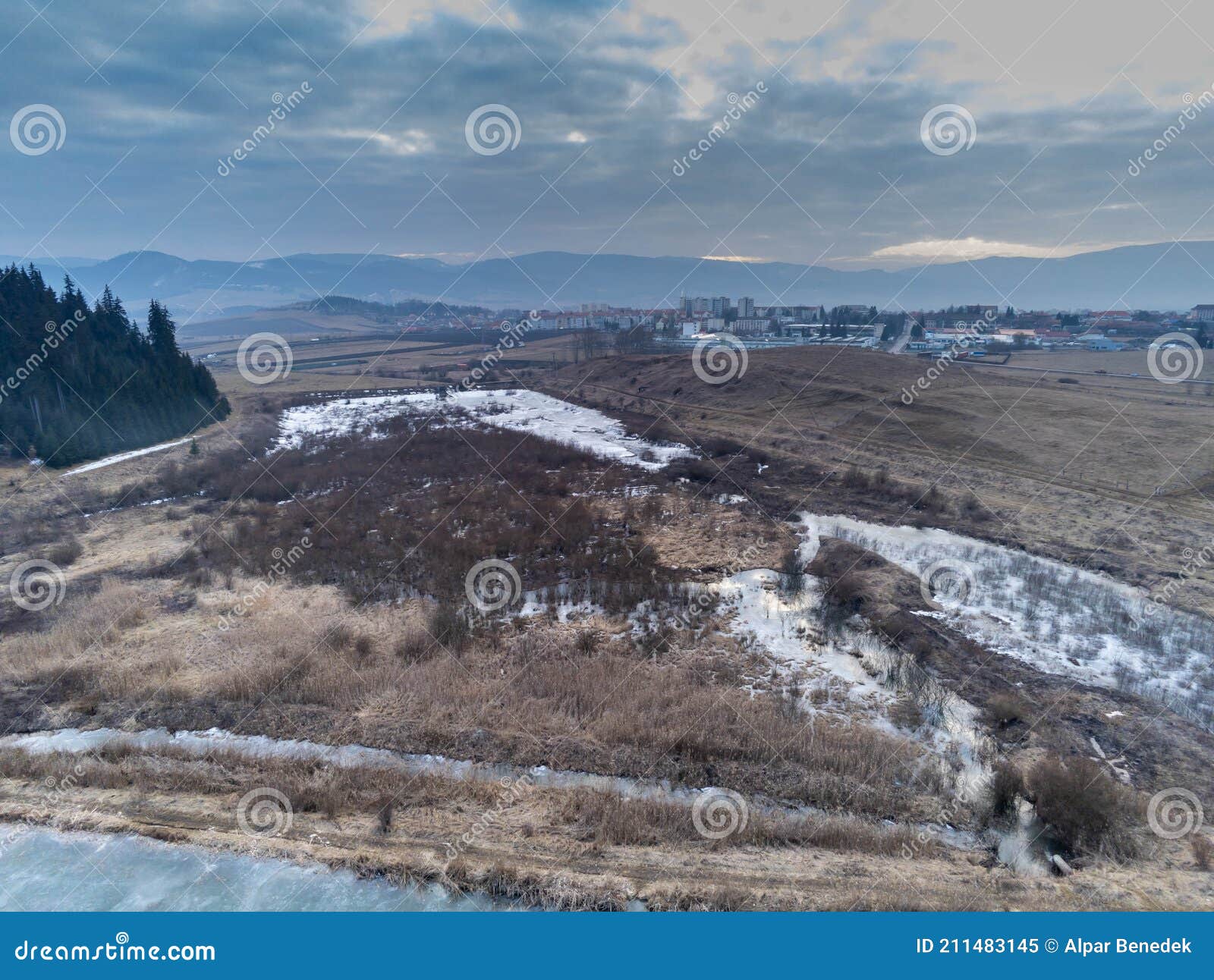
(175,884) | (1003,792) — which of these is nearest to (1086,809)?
(1003,792)

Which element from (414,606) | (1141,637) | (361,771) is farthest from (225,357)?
(1141,637)

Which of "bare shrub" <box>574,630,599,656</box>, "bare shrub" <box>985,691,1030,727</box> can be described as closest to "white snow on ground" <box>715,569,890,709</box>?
"bare shrub" <box>985,691,1030,727</box>

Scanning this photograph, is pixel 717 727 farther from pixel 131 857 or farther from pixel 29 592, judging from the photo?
pixel 29 592

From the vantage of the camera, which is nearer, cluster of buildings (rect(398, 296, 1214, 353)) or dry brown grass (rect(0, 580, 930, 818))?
dry brown grass (rect(0, 580, 930, 818))

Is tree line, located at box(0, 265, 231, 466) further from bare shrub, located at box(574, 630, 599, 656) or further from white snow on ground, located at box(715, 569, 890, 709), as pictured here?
white snow on ground, located at box(715, 569, 890, 709)

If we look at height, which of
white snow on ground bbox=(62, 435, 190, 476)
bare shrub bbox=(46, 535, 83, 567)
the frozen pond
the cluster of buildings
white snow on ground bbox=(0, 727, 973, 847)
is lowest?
the frozen pond

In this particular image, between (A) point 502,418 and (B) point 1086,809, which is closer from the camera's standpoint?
(B) point 1086,809

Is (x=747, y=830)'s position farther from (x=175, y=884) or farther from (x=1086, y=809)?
(x=175, y=884)

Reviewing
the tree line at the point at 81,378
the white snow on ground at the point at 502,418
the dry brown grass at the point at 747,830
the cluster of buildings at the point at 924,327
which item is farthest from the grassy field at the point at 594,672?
the cluster of buildings at the point at 924,327
